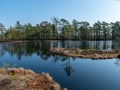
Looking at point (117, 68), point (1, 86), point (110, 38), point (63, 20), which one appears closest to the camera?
point (1, 86)

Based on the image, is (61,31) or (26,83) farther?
(61,31)

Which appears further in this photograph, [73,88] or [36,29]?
[36,29]

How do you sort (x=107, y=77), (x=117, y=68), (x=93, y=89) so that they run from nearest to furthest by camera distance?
(x=93, y=89)
(x=107, y=77)
(x=117, y=68)

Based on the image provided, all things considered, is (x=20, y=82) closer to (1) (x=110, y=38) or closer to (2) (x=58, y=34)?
(2) (x=58, y=34)

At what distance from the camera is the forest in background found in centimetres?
10962

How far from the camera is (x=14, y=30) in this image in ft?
368

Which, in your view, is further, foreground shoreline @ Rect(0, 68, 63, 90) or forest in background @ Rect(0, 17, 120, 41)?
forest in background @ Rect(0, 17, 120, 41)

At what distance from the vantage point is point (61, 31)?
11175 centimetres

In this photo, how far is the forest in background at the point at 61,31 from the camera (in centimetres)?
10962

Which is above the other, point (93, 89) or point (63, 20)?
point (63, 20)

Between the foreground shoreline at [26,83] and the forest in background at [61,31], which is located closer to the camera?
the foreground shoreline at [26,83]

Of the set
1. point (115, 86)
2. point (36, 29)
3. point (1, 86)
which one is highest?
point (36, 29)

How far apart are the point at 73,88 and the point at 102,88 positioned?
8.19ft

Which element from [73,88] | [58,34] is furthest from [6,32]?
[73,88]
